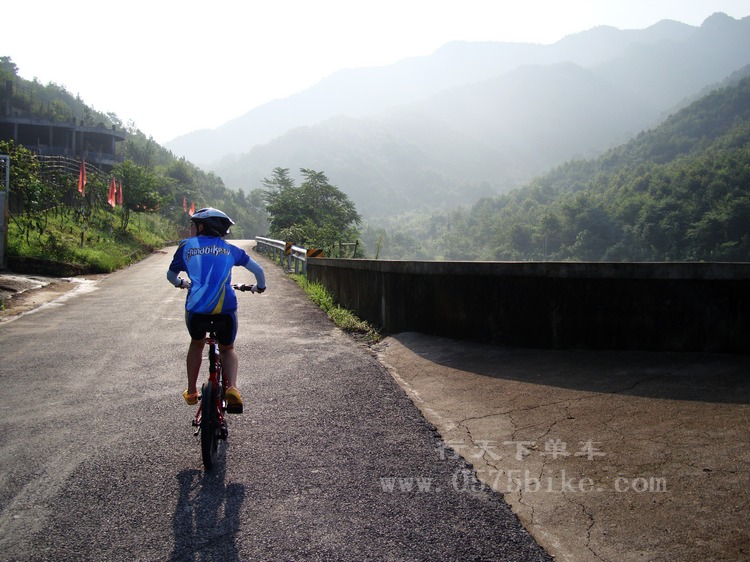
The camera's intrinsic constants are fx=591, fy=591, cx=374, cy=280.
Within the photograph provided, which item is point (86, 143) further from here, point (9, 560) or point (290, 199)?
point (9, 560)

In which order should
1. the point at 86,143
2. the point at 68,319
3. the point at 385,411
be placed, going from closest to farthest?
the point at 385,411 < the point at 68,319 < the point at 86,143

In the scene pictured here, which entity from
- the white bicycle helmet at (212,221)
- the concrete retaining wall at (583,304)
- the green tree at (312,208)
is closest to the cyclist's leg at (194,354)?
the white bicycle helmet at (212,221)

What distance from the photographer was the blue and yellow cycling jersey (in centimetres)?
424

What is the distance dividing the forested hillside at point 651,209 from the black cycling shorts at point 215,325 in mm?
78193

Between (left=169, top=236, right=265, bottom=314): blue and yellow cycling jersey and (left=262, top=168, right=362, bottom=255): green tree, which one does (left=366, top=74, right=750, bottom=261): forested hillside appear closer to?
(left=262, top=168, right=362, bottom=255): green tree

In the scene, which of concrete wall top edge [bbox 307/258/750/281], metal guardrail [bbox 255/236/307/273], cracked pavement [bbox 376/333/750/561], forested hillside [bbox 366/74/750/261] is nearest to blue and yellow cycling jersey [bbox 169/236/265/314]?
cracked pavement [bbox 376/333/750/561]

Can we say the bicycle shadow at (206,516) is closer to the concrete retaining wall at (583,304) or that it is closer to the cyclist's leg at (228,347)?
the cyclist's leg at (228,347)

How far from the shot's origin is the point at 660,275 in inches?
231

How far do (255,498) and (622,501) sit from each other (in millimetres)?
2101

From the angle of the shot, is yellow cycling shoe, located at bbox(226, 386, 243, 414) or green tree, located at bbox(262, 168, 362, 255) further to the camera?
green tree, located at bbox(262, 168, 362, 255)

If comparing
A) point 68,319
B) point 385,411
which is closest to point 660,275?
point 385,411

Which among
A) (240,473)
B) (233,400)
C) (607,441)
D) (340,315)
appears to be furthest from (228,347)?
(340,315)

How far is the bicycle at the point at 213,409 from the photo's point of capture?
12.7ft

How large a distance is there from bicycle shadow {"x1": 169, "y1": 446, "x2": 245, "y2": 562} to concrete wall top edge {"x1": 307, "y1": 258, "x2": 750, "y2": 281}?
4026mm
